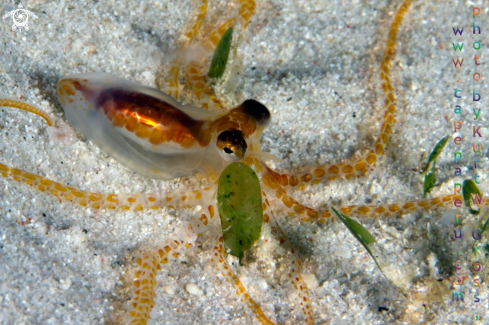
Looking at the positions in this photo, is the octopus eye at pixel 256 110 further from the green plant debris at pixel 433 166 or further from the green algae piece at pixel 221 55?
the green plant debris at pixel 433 166

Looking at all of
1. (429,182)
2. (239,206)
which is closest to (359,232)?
(429,182)

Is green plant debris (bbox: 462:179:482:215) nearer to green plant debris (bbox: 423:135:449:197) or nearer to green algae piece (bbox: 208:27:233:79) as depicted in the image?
green plant debris (bbox: 423:135:449:197)

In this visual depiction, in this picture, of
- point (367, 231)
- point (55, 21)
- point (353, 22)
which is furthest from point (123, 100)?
point (353, 22)

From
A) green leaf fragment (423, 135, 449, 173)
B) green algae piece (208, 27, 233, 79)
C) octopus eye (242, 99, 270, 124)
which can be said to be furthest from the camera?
green algae piece (208, 27, 233, 79)

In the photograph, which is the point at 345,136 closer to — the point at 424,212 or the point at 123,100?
the point at 424,212

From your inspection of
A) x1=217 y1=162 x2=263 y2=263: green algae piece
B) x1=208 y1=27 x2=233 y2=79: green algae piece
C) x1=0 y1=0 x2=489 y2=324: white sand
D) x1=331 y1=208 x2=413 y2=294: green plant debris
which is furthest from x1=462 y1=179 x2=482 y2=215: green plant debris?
x1=208 y1=27 x2=233 y2=79: green algae piece

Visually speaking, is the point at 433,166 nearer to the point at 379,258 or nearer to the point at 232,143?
the point at 379,258

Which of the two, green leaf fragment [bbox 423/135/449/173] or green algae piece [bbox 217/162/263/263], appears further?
green leaf fragment [bbox 423/135/449/173]
